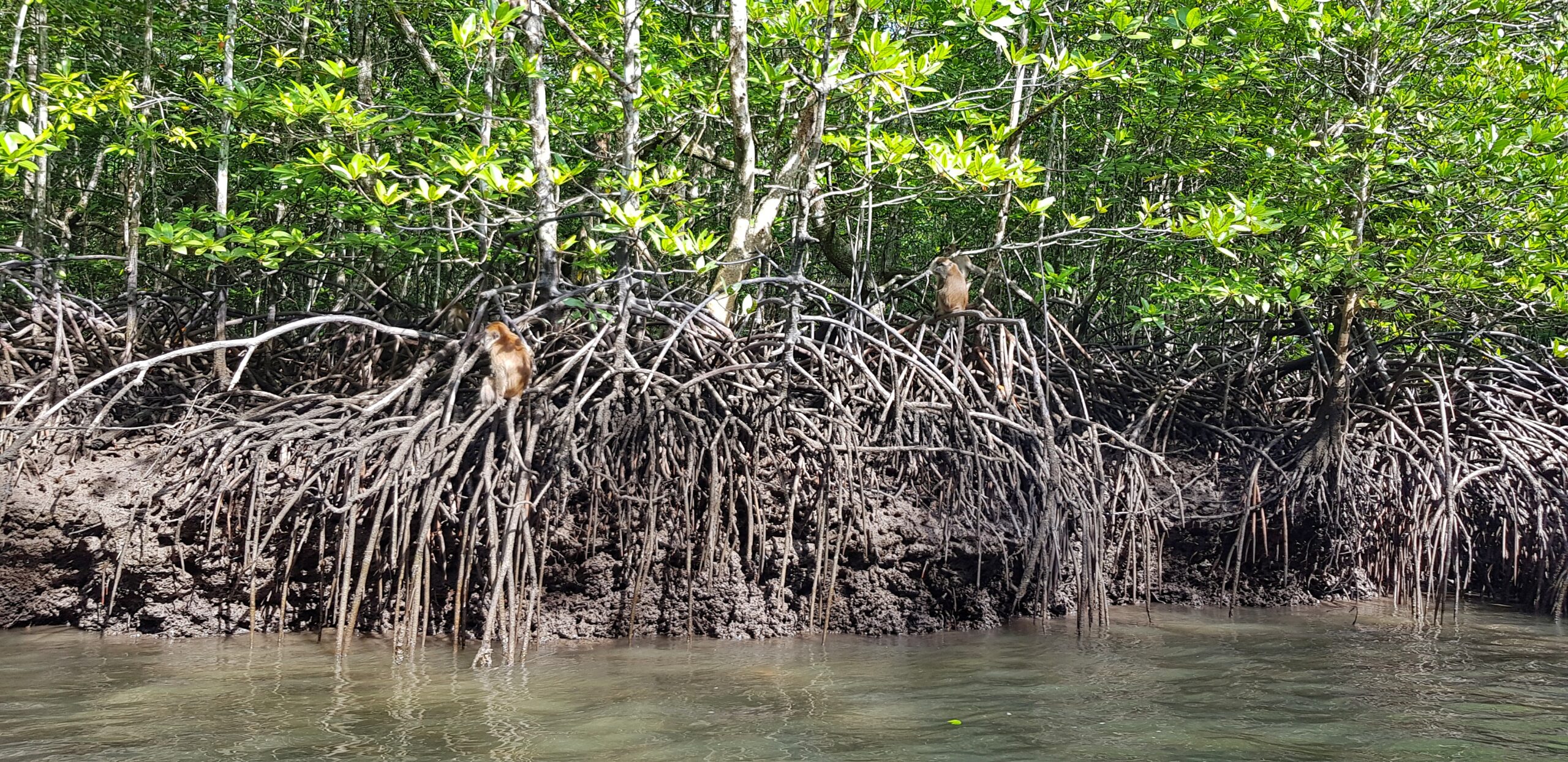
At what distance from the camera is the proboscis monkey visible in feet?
17.7

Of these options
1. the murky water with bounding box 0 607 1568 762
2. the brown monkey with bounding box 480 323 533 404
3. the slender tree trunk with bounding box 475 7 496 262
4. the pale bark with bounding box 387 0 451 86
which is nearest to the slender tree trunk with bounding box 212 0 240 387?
the pale bark with bounding box 387 0 451 86

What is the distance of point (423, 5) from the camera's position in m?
5.93

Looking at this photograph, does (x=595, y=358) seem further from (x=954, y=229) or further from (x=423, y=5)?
(x=954, y=229)

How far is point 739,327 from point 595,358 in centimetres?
117

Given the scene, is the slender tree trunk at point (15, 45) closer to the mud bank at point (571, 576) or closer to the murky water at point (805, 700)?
the mud bank at point (571, 576)

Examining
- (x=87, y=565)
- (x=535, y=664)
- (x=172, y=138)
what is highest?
(x=172, y=138)

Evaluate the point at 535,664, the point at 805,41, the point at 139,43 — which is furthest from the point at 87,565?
the point at 139,43

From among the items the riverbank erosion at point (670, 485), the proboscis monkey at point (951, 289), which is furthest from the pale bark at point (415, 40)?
the proboscis monkey at point (951, 289)

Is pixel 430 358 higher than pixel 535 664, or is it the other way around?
pixel 430 358

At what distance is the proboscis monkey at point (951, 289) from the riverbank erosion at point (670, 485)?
0.32 feet

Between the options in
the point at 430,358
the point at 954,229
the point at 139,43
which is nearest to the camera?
the point at 430,358

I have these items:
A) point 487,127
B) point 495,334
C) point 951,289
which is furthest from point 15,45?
point 951,289

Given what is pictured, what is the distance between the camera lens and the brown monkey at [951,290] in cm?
540

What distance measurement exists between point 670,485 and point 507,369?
0.75 m
